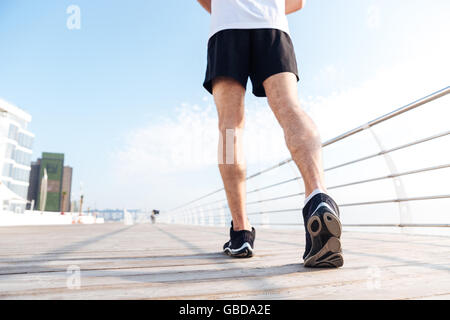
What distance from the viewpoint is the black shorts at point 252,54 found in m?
0.99

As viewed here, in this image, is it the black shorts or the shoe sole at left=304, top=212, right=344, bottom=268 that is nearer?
the shoe sole at left=304, top=212, right=344, bottom=268

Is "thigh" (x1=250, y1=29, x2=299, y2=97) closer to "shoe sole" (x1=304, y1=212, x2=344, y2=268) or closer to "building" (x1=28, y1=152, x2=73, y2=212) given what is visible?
"shoe sole" (x1=304, y1=212, x2=344, y2=268)

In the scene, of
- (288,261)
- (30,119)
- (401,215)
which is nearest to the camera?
(288,261)

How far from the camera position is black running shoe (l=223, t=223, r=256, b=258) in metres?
1.02

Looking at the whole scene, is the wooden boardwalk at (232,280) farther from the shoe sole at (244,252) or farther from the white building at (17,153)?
the white building at (17,153)

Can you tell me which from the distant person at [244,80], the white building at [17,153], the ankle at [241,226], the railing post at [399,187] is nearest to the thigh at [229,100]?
the distant person at [244,80]

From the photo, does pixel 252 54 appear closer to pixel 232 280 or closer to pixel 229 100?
pixel 229 100

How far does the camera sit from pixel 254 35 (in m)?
1.03

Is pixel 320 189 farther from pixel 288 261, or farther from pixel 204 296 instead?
pixel 204 296

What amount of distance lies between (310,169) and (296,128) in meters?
0.13

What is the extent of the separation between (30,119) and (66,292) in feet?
126

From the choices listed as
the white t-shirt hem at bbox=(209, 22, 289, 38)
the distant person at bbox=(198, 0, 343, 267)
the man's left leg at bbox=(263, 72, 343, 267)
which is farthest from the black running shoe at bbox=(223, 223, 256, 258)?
the white t-shirt hem at bbox=(209, 22, 289, 38)

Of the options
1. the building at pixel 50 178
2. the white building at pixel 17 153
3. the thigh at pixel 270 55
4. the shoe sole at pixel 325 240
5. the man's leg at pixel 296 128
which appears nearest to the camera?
the shoe sole at pixel 325 240

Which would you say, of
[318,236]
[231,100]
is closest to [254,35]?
[231,100]
